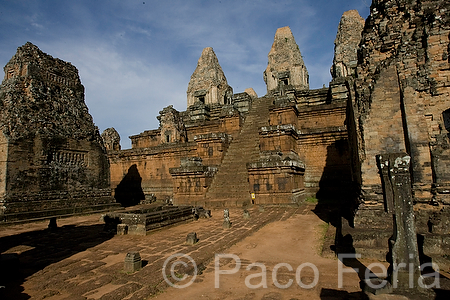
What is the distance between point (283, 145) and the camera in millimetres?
13039

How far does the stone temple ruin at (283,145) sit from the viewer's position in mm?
5812

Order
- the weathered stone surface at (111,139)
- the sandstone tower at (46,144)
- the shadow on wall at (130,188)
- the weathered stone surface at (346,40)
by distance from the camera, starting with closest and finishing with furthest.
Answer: the sandstone tower at (46,144) < the shadow on wall at (130,188) < the weathered stone surface at (111,139) < the weathered stone surface at (346,40)

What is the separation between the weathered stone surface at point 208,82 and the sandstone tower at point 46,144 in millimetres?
16633

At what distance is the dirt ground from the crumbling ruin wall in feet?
5.10

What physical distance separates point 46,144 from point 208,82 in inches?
832

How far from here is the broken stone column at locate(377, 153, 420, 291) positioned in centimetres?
328

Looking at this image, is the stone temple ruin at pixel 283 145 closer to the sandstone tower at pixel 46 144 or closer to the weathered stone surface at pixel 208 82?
the sandstone tower at pixel 46 144

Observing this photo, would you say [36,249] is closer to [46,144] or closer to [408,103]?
[46,144]

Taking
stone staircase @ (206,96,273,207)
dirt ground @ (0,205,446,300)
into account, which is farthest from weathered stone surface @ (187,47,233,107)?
dirt ground @ (0,205,446,300)

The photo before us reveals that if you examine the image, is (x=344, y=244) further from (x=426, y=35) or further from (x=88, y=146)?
(x=88, y=146)

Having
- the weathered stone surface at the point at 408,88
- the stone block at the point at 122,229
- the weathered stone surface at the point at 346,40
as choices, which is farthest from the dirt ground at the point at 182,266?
the weathered stone surface at the point at 346,40

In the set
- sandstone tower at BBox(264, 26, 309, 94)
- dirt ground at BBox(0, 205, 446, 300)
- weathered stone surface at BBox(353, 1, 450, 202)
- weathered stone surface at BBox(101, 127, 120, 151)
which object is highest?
sandstone tower at BBox(264, 26, 309, 94)

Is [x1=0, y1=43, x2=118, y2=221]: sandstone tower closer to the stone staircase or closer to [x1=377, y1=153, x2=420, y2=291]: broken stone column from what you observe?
the stone staircase

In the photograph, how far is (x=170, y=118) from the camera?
64.3 ft
